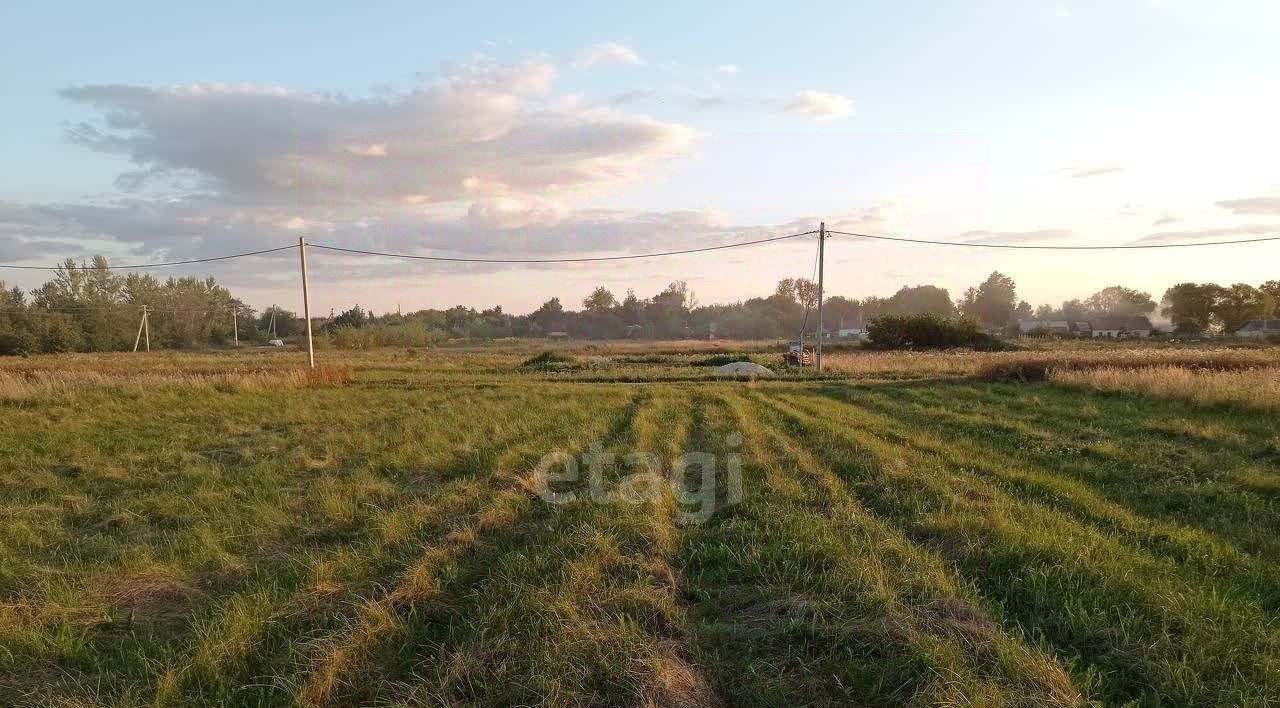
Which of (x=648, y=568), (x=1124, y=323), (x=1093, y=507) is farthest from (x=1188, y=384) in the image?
(x=1124, y=323)

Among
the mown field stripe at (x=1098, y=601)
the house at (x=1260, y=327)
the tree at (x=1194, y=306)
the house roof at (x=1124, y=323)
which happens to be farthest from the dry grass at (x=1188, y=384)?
the house roof at (x=1124, y=323)

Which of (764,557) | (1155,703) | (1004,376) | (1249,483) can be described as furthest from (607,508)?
(1004,376)

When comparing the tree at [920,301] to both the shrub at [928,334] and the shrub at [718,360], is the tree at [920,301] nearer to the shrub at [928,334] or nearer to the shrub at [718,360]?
the shrub at [928,334]

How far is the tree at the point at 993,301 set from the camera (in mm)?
115812

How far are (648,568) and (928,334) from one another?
5316cm

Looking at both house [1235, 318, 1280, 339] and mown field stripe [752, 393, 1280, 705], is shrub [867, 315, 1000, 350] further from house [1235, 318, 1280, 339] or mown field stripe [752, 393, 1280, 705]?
mown field stripe [752, 393, 1280, 705]

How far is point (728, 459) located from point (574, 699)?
603cm

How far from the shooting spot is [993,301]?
4646 inches

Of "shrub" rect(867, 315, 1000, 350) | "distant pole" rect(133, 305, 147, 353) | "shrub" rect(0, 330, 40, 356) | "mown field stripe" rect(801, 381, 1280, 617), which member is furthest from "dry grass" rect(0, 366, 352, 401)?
"distant pole" rect(133, 305, 147, 353)

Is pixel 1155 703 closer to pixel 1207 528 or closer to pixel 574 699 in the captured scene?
pixel 574 699

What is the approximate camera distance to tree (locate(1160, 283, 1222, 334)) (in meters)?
71.9

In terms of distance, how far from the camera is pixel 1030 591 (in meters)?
4.39

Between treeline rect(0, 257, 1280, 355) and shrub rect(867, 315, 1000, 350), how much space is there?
6.39ft

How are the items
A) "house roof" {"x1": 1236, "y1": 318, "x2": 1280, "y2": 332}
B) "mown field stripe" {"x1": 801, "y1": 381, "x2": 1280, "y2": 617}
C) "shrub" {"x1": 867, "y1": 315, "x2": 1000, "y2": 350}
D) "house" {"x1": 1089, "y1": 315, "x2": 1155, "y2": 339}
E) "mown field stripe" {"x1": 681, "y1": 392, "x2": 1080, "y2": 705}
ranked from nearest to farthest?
"mown field stripe" {"x1": 681, "y1": 392, "x2": 1080, "y2": 705}, "mown field stripe" {"x1": 801, "y1": 381, "x2": 1280, "y2": 617}, "shrub" {"x1": 867, "y1": 315, "x2": 1000, "y2": 350}, "house roof" {"x1": 1236, "y1": 318, "x2": 1280, "y2": 332}, "house" {"x1": 1089, "y1": 315, "x2": 1155, "y2": 339}
